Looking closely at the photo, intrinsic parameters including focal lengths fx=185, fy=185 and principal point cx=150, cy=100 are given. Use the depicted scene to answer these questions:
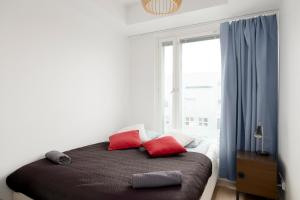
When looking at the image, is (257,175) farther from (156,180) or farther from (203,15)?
(203,15)

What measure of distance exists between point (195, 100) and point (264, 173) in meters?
1.41

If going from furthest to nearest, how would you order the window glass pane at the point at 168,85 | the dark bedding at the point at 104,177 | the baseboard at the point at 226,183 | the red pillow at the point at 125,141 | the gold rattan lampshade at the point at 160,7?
the window glass pane at the point at 168,85 → the baseboard at the point at 226,183 → the red pillow at the point at 125,141 → the gold rattan lampshade at the point at 160,7 → the dark bedding at the point at 104,177

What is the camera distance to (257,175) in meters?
2.05

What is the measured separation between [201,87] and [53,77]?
2147 mm

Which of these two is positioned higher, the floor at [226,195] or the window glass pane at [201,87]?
the window glass pane at [201,87]

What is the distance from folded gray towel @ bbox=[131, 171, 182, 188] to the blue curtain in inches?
56.3

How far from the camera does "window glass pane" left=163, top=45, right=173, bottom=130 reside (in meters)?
3.27

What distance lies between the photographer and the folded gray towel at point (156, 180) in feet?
4.59

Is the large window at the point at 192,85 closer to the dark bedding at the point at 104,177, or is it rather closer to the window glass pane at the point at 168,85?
the window glass pane at the point at 168,85

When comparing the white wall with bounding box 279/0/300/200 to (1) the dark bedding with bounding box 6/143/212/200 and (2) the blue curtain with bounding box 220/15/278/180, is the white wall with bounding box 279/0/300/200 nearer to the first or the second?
(2) the blue curtain with bounding box 220/15/278/180

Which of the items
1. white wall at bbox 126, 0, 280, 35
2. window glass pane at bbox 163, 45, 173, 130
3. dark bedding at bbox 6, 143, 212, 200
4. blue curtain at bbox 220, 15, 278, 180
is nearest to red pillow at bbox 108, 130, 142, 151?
dark bedding at bbox 6, 143, 212, 200

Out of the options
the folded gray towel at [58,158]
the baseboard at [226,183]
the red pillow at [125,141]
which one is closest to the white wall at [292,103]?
the baseboard at [226,183]

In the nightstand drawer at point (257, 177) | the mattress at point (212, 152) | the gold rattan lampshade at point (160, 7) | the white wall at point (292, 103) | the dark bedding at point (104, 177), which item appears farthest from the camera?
the mattress at point (212, 152)

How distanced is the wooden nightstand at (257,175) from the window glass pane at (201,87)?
0.82 meters
